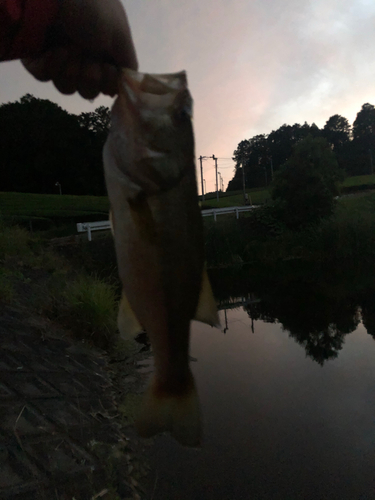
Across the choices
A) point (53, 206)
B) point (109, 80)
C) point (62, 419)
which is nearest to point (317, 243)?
point (53, 206)

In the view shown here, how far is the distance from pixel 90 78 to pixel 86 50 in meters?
0.11

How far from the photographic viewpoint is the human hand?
1.07 meters

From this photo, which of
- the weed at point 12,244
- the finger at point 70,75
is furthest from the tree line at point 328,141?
the finger at point 70,75

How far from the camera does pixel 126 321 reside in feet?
3.59

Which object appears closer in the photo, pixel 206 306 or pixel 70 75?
pixel 206 306

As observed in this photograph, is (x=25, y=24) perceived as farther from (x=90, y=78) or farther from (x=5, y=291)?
(x=5, y=291)

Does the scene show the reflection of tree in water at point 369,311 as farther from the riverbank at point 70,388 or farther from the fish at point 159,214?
the fish at point 159,214

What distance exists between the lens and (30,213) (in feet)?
62.7

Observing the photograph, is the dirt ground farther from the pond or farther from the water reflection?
the water reflection

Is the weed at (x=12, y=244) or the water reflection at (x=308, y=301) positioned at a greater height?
the weed at (x=12, y=244)

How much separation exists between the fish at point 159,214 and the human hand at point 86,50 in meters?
0.17

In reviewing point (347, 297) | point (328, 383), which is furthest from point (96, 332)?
point (347, 297)

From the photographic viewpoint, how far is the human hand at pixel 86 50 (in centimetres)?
107

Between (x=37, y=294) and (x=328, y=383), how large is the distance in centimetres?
594
